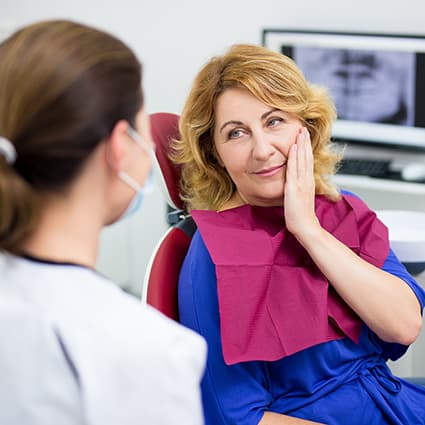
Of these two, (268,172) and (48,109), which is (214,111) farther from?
(48,109)

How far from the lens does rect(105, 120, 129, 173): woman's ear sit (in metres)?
0.90

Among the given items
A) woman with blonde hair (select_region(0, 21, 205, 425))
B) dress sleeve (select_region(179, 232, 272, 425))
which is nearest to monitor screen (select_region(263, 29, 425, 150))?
dress sleeve (select_region(179, 232, 272, 425))

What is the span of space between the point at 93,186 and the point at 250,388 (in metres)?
0.62

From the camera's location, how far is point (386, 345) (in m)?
1.53

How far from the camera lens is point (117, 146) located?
2.94ft

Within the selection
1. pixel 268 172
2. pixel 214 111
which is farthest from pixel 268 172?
pixel 214 111

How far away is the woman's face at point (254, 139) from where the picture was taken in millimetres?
1476

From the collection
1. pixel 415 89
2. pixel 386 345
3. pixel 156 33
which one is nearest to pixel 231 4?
pixel 156 33

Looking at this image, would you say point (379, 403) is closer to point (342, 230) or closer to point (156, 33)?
point (342, 230)

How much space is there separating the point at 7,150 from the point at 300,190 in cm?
75

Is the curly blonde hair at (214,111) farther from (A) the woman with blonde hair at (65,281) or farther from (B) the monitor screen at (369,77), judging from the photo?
(B) the monitor screen at (369,77)

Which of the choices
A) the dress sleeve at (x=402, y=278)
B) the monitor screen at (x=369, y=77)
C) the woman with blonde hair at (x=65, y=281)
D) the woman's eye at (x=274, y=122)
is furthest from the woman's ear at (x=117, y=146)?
the monitor screen at (x=369, y=77)

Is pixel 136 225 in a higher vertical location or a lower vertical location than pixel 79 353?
lower

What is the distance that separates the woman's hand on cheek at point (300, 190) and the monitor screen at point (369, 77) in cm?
121
